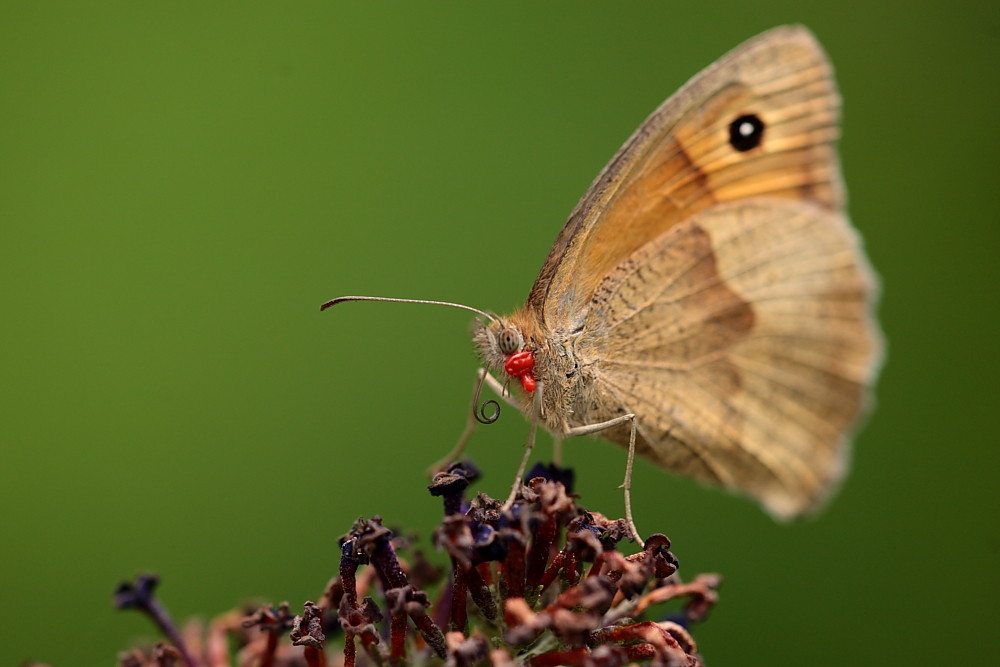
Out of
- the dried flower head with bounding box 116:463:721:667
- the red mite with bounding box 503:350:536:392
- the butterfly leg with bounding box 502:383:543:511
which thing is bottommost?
the dried flower head with bounding box 116:463:721:667

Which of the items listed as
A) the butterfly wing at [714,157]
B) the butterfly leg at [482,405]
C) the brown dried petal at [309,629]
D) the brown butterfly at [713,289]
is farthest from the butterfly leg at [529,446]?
the brown dried petal at [309,629]

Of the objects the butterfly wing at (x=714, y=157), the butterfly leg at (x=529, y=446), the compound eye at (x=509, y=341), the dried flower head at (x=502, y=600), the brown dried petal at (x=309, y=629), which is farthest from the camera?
the compound eye at (x=509, y=341)

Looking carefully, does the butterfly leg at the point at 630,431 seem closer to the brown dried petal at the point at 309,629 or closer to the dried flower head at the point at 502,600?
the dried flower head at the point at 502,600

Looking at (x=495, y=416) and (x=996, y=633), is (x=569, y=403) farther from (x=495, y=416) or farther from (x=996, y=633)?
(x=996, y=633)

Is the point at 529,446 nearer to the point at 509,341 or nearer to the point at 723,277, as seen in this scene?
the point at 509,341

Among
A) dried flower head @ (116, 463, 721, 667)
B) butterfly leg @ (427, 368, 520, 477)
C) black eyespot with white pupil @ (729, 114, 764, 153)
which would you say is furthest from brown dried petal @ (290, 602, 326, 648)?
black eyespot with white pupil @ (729, 114, 764, 153)

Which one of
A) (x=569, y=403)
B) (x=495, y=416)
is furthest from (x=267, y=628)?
(x=569, y=403)

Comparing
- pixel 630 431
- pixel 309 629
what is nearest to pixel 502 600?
pixel 309 629

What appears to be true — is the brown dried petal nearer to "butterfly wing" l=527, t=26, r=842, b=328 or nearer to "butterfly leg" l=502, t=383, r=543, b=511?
"butterfly leg" l=502, t=383, r=543, b=511
